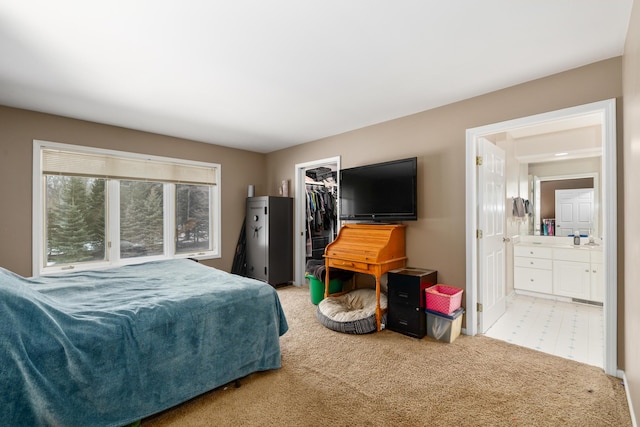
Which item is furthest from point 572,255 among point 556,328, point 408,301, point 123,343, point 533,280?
point 123,343

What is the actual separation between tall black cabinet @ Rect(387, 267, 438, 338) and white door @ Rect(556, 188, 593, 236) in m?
2.68

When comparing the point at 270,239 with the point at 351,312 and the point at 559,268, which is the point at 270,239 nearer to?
the point at 351,312

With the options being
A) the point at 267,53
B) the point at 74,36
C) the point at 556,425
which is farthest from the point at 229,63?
the point at 556,425

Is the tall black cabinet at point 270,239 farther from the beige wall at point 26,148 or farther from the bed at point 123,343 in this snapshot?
the bed at point 123,343

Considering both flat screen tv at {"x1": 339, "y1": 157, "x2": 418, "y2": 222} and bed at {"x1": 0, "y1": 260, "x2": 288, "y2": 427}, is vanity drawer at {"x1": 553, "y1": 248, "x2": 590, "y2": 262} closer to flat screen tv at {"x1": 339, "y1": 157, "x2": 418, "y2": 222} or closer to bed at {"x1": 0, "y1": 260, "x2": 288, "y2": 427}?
flat screen tv at {"x1": 339, "y1": 157, "x2": 418, "y2": 222}

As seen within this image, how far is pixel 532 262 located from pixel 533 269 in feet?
0.33

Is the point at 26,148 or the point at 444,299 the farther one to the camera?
the point at 26,148

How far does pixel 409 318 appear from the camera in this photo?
114 inches

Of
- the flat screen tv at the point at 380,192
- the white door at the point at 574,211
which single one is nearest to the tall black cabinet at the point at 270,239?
the flat screen tv at the point at 380,192

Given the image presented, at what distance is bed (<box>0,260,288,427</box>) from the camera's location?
136 centimetres

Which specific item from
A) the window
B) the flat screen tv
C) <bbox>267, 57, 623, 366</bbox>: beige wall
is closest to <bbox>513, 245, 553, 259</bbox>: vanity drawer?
<bbox>267, 57, 623, 366</bbox>: beige wall

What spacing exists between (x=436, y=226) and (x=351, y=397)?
76.8 inches

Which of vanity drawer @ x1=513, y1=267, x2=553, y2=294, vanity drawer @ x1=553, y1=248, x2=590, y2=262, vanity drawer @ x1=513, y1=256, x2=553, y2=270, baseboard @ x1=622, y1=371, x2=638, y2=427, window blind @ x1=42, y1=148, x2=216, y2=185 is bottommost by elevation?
baseboard @ x1=622, y1=371, x2=638, y2=427

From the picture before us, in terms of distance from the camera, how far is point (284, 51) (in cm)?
211
